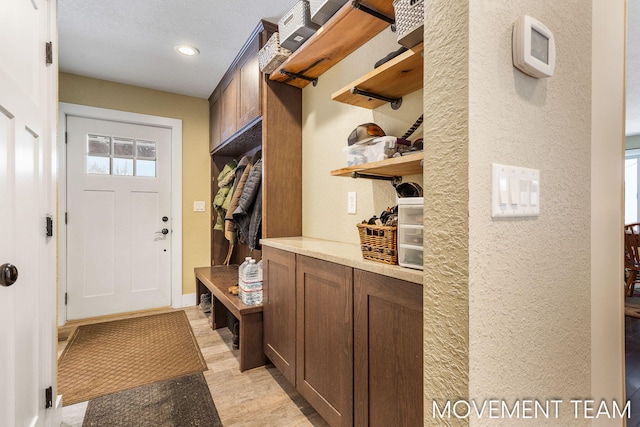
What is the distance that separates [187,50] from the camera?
8.33 ft

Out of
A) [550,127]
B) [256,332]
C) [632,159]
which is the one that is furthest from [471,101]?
[632,159]

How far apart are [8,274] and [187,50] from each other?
2.24m

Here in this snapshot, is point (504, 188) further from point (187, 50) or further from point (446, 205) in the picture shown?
point (187, 50)

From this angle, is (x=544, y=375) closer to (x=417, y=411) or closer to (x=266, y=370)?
(x=417, y=411)

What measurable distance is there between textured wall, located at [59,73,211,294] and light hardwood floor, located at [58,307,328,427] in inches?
56.0

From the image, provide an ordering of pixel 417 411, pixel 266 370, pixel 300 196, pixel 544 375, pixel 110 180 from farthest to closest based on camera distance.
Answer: pixel 110 180 < pixel 300 196 < pixel 266 370 < pixel 417 411 < pixel 544 375

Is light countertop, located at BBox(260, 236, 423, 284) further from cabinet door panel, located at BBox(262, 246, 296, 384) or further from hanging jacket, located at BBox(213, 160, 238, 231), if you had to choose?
hanging jacket, located at BBox(213, 160, 238, 231)

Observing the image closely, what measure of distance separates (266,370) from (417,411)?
4.60 feet

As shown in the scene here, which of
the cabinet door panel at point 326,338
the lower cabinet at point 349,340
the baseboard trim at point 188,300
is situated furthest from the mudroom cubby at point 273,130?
the baseboard trim at point 188,300

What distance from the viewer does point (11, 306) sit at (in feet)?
3.27

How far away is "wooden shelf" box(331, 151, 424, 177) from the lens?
3.57ft

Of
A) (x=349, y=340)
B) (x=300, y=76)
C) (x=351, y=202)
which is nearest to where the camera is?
(x=349, y=340)

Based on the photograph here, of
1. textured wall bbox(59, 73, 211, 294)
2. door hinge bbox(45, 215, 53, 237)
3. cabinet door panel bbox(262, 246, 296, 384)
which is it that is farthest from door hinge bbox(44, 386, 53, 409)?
textured wall bbox(59, 73, 211, 294)

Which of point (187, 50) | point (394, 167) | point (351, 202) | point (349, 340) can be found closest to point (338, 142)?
point (351, 202)
